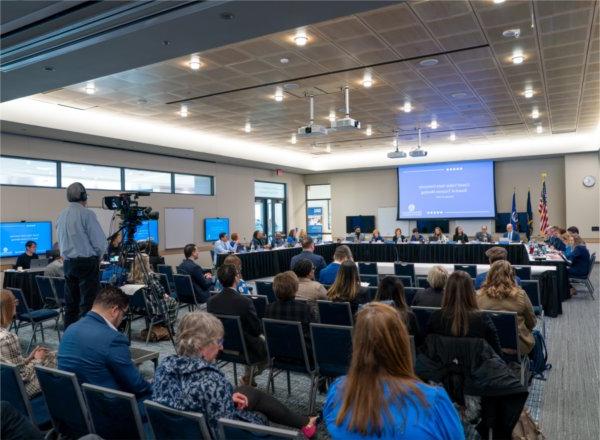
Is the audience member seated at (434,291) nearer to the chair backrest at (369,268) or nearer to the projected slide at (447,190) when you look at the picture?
the chair backrest at (369,268)

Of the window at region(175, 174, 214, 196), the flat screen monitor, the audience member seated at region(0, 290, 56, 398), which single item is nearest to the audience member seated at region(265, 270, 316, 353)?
the audience member seated at region(0, 290, 56, 398)

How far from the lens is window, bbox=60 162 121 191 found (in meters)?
10.5

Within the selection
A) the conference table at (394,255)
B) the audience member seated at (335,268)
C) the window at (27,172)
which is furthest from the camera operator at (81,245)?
the conference table at (394,255)

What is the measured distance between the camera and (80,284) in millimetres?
4230

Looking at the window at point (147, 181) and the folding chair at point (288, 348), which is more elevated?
the window at point (147, 181)

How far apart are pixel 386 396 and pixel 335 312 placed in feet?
9.16

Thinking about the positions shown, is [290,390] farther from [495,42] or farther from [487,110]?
[487,110]

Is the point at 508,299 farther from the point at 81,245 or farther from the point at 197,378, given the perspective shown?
the point at 81,245

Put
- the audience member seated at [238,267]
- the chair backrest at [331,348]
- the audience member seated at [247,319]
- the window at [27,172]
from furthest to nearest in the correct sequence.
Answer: the window at [27,172] < the audience member seated at [238,267] < the audience member seated at [247,319] < the chair backrest at [331,348]

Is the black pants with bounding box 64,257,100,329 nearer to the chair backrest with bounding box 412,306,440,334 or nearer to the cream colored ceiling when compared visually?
the chair backrest with bounding box 412,306,440,334

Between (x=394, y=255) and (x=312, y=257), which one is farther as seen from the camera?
(x=394, y=255)

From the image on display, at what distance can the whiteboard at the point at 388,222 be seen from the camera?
17125 mm

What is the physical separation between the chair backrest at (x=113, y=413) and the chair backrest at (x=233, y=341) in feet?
5.21

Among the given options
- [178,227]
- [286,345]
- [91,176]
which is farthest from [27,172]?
[286,345]
